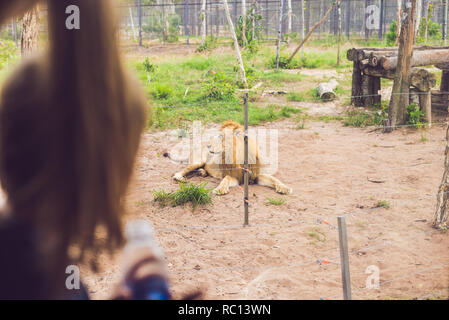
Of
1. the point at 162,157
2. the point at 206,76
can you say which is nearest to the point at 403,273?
the point at 162,157

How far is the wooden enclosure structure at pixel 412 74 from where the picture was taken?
7766 millimetres

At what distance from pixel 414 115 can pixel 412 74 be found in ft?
2.32

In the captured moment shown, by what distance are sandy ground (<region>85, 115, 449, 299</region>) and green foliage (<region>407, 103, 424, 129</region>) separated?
52 cm

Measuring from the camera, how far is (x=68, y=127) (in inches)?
21.2

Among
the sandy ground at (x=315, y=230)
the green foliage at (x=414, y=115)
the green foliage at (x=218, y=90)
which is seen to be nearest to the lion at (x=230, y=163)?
the sandy ground at (x=315, y=230)

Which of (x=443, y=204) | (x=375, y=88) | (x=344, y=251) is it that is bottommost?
(x=443, y=204)

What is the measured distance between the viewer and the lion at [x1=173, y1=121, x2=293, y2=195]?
590 centimetres

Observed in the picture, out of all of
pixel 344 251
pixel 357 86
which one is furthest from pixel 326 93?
pixel 344 251

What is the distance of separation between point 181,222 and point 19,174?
4.36 meters

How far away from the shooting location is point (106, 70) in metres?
0.54

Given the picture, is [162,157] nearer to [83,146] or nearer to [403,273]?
[403,273]

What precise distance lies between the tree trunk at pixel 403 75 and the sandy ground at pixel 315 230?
0.66 meters

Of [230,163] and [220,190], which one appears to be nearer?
[220,190]

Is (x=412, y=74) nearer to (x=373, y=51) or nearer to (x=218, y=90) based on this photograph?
(x=373, y=51)
